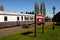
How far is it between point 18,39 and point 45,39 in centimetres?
205

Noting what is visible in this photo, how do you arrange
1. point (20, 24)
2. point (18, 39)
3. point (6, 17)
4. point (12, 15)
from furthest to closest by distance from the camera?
1. point (20, 24)
2. point (12, 15)
3. point (6, 17)
4. point (18, 39)

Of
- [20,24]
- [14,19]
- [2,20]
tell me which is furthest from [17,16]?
[2,20]

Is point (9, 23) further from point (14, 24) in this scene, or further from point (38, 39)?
point (38, 39)

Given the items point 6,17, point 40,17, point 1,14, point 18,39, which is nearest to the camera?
point 18,39

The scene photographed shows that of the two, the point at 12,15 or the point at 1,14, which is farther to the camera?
the point at 12,15

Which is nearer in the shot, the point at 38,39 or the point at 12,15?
the point at 38,39

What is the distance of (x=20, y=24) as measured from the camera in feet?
97.1

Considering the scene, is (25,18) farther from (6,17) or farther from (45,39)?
(45,39)

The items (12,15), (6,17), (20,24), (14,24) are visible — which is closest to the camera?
(6,17)

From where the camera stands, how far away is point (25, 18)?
30797 millimetres

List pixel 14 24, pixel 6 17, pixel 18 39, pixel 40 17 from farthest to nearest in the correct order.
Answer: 1. pixel 14 24
2. pixel 6 17
3. pixel 40 17
4. pixel 18 39

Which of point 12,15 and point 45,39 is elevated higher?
point 12,15

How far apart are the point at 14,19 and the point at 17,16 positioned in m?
1.10

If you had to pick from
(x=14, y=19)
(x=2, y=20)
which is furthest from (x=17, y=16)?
(x=2, y=20)
